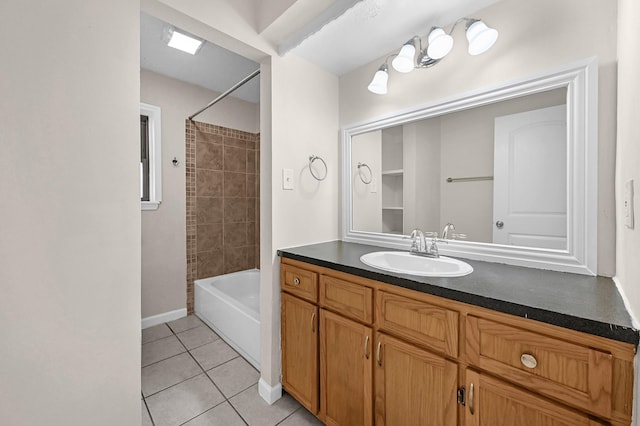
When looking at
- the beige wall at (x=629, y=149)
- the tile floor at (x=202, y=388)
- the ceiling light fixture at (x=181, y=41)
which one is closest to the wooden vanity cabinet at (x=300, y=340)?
the tile floor at (x=202, y=388)

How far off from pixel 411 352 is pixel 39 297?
135 centimetres

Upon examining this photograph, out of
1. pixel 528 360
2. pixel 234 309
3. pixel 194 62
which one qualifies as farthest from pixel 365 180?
pixel 194 62

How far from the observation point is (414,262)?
1445mm

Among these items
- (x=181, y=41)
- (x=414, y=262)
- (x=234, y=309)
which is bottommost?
(x=234, y=309)

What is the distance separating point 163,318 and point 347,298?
223cm

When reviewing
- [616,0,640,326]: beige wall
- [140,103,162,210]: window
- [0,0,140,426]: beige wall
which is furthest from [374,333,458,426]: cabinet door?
[140,103,162,210]: window

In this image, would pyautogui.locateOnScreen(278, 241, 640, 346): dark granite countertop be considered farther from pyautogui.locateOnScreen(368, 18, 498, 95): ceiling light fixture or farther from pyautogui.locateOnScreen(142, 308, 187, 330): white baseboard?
pyautogui.locateOnScreen(142, 308, 187, 330): white baseboard

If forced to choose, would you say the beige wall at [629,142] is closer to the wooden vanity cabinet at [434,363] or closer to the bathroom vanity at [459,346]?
the bathroom vanity at [459,346]

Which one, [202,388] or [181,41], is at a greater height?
[181,41]

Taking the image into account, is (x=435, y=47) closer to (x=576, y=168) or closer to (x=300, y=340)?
(x=576, y=168)

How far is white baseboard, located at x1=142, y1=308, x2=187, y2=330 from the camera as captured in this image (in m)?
2.45

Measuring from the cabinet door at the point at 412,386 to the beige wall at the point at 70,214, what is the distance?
3.38 feet

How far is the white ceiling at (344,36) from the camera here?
1318 mm

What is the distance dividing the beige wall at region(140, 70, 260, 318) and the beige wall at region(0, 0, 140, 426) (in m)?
1.62
